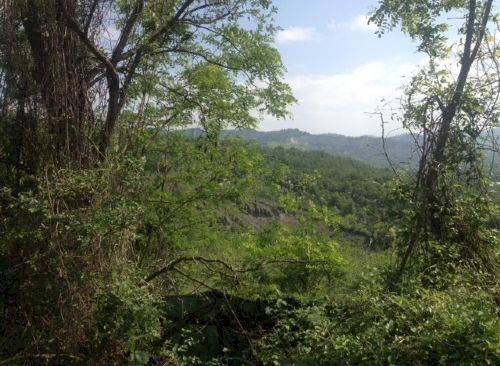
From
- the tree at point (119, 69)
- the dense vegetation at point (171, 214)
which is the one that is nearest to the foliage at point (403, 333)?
the dense vegetation at point (171, 214)

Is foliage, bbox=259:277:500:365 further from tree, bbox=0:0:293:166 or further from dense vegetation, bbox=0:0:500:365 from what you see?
tree, bbox=0:0:293:166

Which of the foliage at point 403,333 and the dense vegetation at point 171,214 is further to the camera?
the dense vegetation at point 171,214

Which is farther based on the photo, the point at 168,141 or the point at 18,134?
the point at 168,141

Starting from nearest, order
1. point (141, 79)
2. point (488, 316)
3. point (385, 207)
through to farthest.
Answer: point (488, 316) → point (385, 207) → point (141, 79)

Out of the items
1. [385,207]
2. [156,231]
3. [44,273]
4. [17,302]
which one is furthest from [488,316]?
[156,231]

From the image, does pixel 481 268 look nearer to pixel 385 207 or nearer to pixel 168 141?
pixel 385 207

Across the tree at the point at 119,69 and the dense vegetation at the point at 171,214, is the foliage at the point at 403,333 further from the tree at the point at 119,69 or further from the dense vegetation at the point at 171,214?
the tree at the point at 119,69

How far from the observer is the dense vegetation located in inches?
162

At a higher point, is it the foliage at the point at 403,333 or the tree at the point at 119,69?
the tree at the point at 119,69

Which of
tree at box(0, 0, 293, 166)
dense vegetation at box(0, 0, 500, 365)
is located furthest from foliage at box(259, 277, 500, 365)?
tree at box(0, 0, 293, 166)

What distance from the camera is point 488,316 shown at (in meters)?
3.37

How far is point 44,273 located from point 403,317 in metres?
3.39

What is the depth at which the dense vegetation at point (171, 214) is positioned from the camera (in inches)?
162

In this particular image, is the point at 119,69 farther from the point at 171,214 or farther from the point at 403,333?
the point at 403,333
